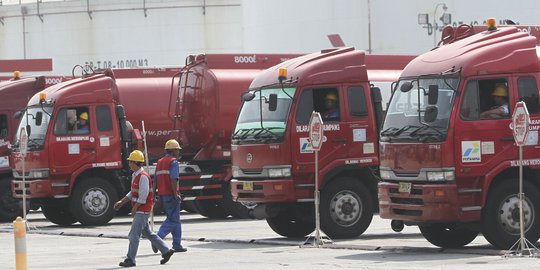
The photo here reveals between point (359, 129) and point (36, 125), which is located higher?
point (36, 125)

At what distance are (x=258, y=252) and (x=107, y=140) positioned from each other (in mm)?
9873

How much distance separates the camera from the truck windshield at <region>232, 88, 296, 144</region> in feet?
75.8

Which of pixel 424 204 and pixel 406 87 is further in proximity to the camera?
pixel 406 87

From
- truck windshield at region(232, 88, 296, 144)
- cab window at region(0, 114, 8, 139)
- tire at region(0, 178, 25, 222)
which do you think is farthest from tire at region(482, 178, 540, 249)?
cab window at region(0, 114, 8, 139)

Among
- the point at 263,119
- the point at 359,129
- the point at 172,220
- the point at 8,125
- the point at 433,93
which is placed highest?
the point at 433,93

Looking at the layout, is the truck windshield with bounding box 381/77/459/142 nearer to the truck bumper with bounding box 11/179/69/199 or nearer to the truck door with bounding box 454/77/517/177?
the truck door with bounding box 454/77/517/177

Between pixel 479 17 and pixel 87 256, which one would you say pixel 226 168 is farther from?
pixel 479 17

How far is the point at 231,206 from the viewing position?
2981cm

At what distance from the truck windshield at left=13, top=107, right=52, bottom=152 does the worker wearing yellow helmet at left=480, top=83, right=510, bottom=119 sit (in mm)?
12813

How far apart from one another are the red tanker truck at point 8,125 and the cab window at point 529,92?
15396mm

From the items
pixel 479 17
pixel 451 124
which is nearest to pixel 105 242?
pixel 451 124

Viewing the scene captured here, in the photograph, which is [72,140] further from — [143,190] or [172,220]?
[143,190]

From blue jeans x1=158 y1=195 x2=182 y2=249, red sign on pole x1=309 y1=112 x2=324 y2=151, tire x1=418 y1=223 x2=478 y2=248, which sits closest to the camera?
blue jeans x1=158 y1=195 x2=182 y2=249

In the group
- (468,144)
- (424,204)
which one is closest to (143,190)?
(424,204)
